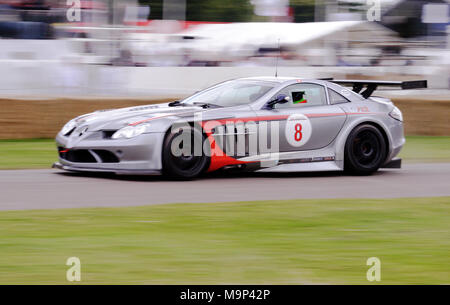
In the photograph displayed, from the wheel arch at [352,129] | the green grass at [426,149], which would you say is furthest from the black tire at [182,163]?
the green grass at [426,149]

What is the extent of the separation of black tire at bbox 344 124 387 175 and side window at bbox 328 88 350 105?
397 mm

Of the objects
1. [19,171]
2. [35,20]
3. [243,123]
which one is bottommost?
[19,171]

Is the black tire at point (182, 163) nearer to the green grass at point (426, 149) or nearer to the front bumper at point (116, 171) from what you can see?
the front bumper at point (116, 171)

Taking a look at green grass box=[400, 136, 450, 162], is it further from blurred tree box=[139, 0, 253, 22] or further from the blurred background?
blurred tree box=[139, 0, 253, 22]

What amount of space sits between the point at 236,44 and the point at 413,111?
481 cm

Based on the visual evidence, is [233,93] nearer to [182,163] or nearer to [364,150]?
[182,163]

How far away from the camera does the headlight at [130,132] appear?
825 cm

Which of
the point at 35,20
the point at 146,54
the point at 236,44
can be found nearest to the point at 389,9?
the point at 236,44

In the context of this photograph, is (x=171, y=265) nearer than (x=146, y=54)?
Yes

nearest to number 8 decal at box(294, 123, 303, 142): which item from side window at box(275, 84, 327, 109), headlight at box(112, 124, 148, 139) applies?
side window at box(275, 84, 327, 109)

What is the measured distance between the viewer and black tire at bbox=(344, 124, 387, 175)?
9383 mm

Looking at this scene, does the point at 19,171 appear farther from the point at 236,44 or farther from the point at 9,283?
the point at 236,44

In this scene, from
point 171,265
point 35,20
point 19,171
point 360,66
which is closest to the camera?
point 171,265

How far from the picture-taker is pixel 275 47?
59.8ft
